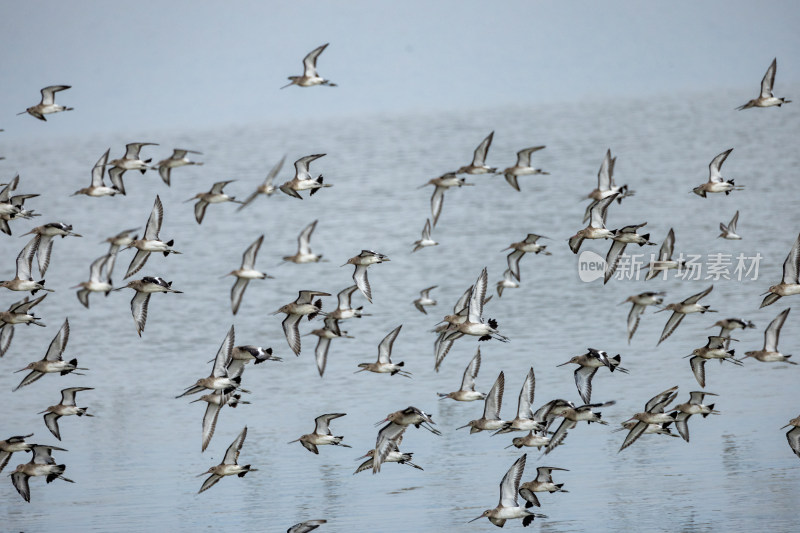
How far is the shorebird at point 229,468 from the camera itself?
2347 centimetres

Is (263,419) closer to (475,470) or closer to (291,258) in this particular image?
(291,258)

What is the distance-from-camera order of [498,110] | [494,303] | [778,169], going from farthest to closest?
1. [498,110]
2. [778,169]
3. [494,303]

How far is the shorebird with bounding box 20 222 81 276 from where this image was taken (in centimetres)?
2641

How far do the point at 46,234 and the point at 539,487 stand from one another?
10887mm

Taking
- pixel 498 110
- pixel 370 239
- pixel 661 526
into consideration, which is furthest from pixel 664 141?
pixel 661 526

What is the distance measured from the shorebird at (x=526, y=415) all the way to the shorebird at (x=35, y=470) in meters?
7.45

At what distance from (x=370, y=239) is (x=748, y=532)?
32.0m

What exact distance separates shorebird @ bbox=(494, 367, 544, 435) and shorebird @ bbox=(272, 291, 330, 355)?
4.48 m

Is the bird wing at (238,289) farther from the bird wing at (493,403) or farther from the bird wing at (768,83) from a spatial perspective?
the bird wing at (768,83)

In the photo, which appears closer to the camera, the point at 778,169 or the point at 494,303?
the point at 494,303

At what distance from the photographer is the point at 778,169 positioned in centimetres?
5984

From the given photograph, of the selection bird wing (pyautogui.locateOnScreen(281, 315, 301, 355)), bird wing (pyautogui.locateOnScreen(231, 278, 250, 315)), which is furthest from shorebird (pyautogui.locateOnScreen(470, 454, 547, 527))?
bird wing (pyautogui.locateOnScreen(231, 278, 250, 315))

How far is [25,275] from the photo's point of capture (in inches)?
1062

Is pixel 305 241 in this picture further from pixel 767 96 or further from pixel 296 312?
pixel 767 96
